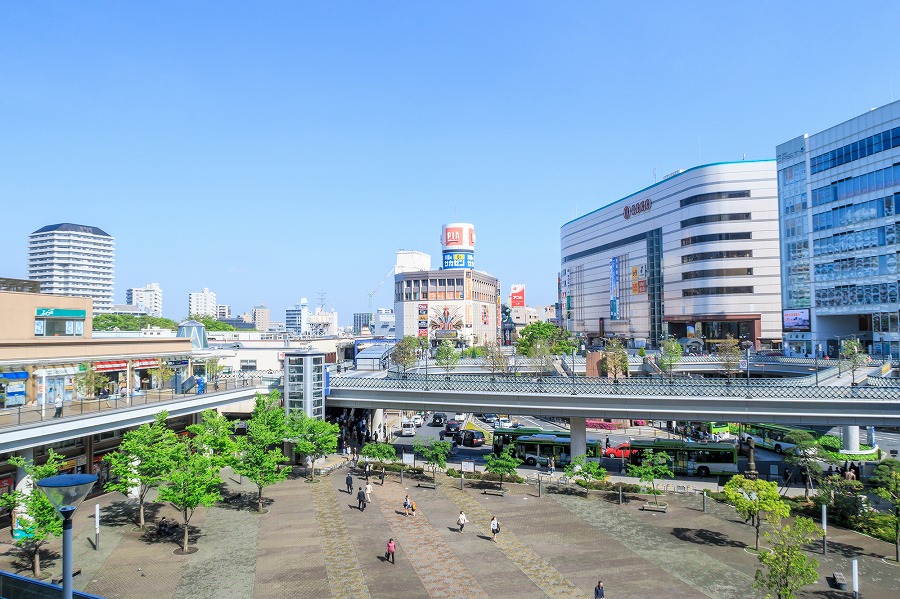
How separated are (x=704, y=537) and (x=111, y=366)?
37293 mm

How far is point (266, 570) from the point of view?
988 inches

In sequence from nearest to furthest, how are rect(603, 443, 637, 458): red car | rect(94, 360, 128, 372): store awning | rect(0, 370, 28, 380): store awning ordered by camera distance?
rect(0, 370, 28, 380): store awning → rect(94, 360, 128, 372): store awning → rect(603, 443, 637, 458): red car

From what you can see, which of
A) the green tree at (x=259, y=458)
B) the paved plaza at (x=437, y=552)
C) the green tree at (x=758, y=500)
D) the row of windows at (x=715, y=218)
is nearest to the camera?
the paved plaza at (x=437, y=552)

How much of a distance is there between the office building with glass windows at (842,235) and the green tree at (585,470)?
51579 millimetres

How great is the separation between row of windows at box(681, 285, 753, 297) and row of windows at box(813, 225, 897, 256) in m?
18.7

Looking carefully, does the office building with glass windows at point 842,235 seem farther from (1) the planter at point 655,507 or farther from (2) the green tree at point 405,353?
(2) the green tree at point 405,353

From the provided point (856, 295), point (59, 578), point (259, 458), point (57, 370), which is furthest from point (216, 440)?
point (856, 295)

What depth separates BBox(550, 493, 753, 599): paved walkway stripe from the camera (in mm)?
23844

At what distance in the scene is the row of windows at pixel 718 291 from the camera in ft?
322

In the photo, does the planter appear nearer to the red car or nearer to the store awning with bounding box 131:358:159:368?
the red car

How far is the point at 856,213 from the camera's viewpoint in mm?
72688

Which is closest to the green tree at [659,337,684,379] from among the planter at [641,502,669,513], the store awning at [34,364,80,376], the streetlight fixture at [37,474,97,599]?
the planter at [641,502,669,513]

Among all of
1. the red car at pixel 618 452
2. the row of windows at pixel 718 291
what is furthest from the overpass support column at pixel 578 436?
the row of windows at pixel 718 291

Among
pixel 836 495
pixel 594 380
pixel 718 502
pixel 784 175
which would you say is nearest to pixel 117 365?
pixel 594 380
